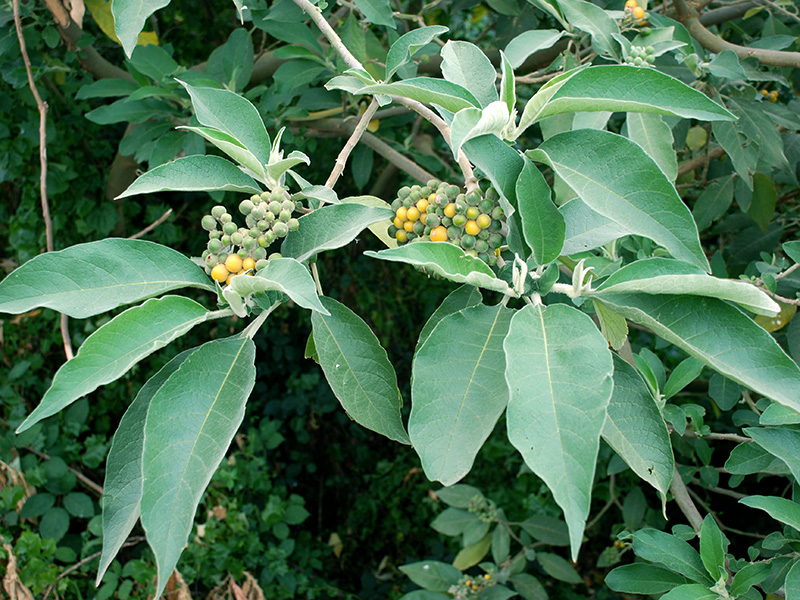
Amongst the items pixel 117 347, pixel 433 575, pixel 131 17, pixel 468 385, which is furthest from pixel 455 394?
pixel 433 575

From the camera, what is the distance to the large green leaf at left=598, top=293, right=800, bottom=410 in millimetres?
693

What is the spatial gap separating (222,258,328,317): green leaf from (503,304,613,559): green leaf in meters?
0.21

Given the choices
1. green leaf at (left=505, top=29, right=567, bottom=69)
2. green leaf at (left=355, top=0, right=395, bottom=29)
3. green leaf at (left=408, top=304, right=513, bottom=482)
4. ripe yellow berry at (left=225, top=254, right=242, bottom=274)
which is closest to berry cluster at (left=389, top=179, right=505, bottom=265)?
green leaf at (left=408, top=304, right=513, bottom=482)

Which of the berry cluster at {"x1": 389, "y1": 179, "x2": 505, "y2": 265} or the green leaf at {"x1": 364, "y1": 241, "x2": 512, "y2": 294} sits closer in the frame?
the green leaf at {"x1": 364, "y1": 241, "x2": 512, "y2": 294}

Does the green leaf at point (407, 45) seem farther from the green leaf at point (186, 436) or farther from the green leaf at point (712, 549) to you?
the green leaf at point (712, 549)

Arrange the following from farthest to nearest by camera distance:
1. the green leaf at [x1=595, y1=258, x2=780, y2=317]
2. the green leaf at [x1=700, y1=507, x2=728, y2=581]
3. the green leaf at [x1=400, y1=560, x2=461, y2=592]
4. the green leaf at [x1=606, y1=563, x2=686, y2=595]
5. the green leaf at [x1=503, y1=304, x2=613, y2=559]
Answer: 1. the green leaf at [x1=400, y1=560, x2=461, y2=592]
2. the green leaf at [x1=606, y1=563, x2=686, y2=595]
3. the green leaf at [x1=700, y1=507, x2=728, y2=581]
4. the green leaf at [x1=595, y1=258, x2=780, y2=317]
5. the green leaf at [x1=503, y1=304, x2=613, y2=559]

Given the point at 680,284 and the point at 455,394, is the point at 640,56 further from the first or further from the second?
the point at 455,394

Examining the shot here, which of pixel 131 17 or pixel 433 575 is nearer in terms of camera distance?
pixel 131 17

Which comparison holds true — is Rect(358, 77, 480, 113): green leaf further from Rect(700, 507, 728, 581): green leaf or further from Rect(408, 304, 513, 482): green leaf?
Rect(700, 507, 728, 581): green leaf

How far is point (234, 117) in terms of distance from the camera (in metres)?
0.96

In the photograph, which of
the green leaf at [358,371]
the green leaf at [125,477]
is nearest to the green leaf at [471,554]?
the green leaf at [358,371]

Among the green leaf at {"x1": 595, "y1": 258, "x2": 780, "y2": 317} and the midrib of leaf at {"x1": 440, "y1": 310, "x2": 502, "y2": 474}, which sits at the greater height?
the green leaf at {"x1": 595, "y1": 258, "x2": 780, "y2": 317}

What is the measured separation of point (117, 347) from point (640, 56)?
1.07 meters

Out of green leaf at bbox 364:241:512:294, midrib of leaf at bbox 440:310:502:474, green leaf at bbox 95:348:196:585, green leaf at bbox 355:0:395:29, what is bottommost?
green leaf at bbox 95:348:196:585
